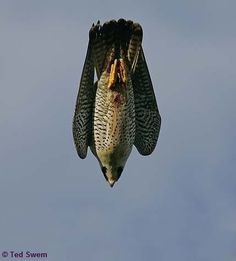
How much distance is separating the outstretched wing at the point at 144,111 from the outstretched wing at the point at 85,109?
0.78 metres

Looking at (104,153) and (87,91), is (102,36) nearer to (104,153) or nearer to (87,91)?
(87,91)

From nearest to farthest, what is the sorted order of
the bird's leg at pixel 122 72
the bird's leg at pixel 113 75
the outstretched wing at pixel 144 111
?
the bird's leg at pixel 122 72 → the bird's leg at pixel 113 75 → the outstretched wing at pixel 144 111

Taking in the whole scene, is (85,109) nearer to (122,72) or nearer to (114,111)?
(114,111)

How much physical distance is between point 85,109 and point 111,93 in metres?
0.54

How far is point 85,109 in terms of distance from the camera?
52.0ft

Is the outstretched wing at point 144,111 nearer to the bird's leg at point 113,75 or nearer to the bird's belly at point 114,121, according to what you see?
the bird's leg at point 113,75

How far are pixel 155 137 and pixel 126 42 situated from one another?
92.5 inches

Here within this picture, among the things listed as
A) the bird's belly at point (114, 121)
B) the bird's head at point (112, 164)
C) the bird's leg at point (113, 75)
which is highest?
the bird's leg at point (113, 75)

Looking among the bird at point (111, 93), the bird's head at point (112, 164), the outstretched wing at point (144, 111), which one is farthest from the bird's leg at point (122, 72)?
the bird's head at point (112, 164)

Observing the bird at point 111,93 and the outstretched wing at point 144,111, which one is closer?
the bird at point 111,93

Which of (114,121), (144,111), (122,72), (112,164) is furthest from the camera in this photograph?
(144,111)

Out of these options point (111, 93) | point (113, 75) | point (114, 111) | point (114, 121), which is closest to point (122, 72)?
point (113, 75)

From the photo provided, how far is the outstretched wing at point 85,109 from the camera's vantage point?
1571cm

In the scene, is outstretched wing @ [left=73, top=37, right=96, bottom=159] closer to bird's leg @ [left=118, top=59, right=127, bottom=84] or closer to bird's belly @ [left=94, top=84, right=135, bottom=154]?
bird's belly @ [left=94, top=84, right=135, bottom=154]
